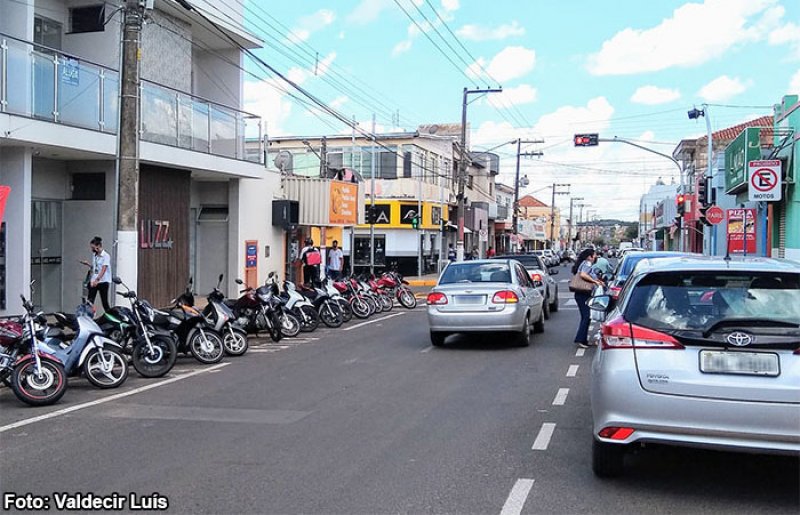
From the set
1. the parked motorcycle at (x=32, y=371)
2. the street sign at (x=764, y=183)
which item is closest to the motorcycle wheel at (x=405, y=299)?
the street sign at (x=764, y=183)

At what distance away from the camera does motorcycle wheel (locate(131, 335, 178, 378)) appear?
10.9 metres

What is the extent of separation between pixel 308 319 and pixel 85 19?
926 centimetres

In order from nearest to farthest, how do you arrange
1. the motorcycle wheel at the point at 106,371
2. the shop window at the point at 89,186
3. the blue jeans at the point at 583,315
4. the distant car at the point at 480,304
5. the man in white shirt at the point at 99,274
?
the motorcycle wheel at the point at 106,371 → the distant car at the point at 480,304 → the blue jeans at the point at 583,315 → the man in white shirt at the point at 99,274 → the shop window at the point at 89,186

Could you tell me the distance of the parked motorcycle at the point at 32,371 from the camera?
8922 mm

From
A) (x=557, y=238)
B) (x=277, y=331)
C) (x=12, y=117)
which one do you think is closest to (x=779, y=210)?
(x=277, y=331)

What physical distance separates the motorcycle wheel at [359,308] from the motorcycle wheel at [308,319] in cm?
259

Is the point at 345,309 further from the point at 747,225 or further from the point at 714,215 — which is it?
the point at 747,225

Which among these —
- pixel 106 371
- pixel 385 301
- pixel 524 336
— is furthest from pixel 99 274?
pixel 385 301

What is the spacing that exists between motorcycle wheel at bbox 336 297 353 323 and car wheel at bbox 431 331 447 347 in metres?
4.19

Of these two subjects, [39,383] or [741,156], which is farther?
[741,156]

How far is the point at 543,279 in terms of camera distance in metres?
19.2

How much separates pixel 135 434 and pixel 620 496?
15.1 feet

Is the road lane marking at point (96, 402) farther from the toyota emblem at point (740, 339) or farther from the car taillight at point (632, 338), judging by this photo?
the toyota emblem at point (740, 339)

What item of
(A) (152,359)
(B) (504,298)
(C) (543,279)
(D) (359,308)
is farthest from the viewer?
(D) (359,308)
